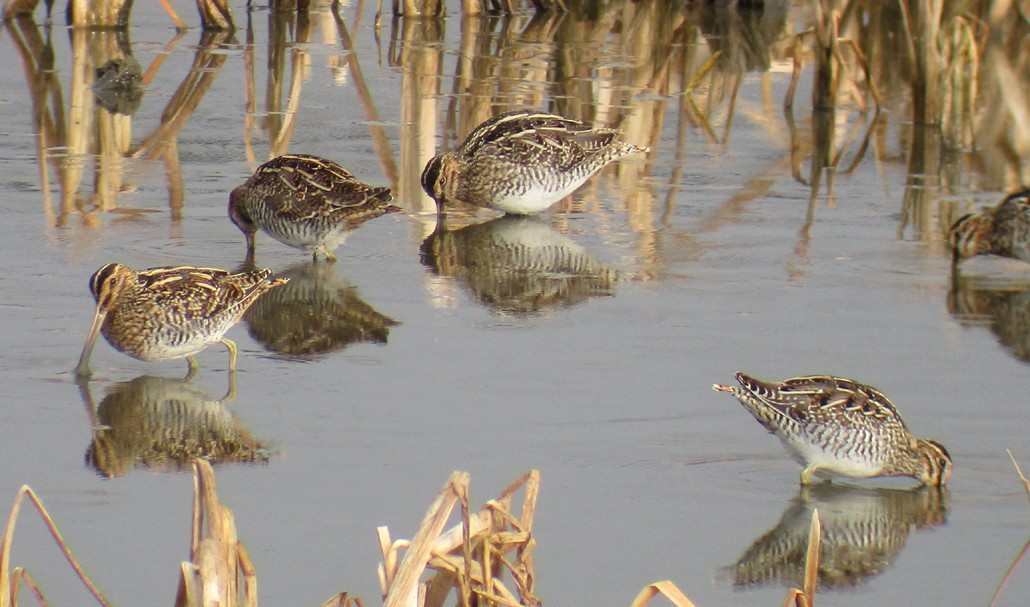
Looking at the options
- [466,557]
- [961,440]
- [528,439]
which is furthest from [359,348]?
[466,557]

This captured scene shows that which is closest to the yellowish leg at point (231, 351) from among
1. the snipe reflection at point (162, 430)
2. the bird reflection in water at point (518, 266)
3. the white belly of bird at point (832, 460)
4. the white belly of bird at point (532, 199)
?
the snipe reflection at point (162, 430)

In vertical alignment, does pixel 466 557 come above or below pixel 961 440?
above

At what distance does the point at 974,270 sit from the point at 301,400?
473 centimetres

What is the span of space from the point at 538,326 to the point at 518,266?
1.30m

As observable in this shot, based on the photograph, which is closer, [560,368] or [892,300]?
[560,368]

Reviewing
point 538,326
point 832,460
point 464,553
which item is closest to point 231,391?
point 538,326

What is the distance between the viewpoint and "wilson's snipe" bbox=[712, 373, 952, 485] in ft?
21.9

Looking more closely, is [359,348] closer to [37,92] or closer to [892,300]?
[892,300]

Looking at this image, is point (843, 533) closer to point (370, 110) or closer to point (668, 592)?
point (668, 592)

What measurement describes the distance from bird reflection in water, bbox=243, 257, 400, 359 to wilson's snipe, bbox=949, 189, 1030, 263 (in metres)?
3.50

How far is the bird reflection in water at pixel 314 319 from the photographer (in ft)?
27.8

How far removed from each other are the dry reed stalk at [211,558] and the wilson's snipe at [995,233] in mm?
6572

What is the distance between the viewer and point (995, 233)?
9.88 meters

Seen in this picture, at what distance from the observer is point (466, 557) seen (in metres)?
4.40
